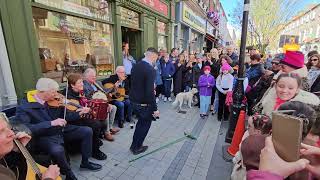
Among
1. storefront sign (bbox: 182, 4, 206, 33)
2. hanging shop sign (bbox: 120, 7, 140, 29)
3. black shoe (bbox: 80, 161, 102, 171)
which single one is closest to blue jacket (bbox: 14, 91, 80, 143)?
black shoe (bbox: 80, 161, 102, 171)

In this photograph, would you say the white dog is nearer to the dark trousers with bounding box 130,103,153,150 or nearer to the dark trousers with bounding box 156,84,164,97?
the dark trousers with bounding box 156,84,164,97

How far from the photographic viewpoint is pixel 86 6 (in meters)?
5.24

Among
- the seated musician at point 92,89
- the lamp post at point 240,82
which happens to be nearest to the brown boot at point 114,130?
the seated musician at point 92,89

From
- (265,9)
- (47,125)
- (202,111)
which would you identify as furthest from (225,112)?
(265,9)

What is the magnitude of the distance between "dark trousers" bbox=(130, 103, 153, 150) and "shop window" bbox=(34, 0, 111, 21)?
276cm

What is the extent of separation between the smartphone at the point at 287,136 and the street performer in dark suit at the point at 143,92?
8.35ft

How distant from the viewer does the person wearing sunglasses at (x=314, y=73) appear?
3685 millimetres

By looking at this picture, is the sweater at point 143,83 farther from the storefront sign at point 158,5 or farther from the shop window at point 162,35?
the shop window at point 162,35

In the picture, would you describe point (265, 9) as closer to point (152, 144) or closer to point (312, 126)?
point (152, 144)

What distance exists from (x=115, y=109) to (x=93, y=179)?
1.78 metres

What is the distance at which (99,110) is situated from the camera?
343cm

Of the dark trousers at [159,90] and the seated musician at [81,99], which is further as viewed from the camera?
the dark trousers at [159,90]

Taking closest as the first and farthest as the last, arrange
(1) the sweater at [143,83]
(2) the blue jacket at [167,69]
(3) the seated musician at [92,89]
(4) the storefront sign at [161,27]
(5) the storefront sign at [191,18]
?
(1) the sweater at [143,83] → (3) the seated musician at [92,89] → (2) the blue jacket at [167,69] → (4) the storefront sign at [161,27] → (5) the storefront sign at [191,18]

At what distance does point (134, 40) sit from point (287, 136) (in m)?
7.62
